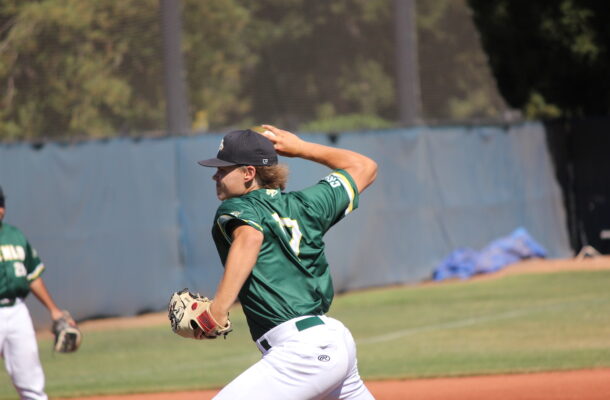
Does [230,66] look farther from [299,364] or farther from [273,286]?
[299,364]

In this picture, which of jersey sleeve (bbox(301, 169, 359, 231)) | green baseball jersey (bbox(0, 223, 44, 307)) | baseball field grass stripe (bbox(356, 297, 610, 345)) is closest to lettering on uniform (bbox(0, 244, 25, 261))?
green baseball jersey (bbox(0, 223, 44, 307))

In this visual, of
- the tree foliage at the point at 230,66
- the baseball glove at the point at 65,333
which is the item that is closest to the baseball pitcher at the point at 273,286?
the baseball glove at the point at 65,333

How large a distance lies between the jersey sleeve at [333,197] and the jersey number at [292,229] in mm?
148

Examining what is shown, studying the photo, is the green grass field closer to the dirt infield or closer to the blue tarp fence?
the dirt infield

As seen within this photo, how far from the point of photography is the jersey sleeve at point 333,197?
16.3ft

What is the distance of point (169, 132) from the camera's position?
16688 millimetres

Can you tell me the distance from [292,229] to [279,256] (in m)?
0.14

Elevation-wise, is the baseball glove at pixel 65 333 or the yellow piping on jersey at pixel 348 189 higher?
the yellow piping on jersey at pixel 348 189

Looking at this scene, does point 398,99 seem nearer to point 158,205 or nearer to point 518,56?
point 518,56

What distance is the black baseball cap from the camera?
4.81 m

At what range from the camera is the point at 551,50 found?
2153 centimetres

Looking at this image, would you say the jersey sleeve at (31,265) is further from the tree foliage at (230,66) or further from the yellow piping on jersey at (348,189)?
A: the tree foliage at (230,66)

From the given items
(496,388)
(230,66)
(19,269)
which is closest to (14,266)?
(19,269)

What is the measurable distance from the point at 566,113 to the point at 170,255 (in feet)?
33.2
